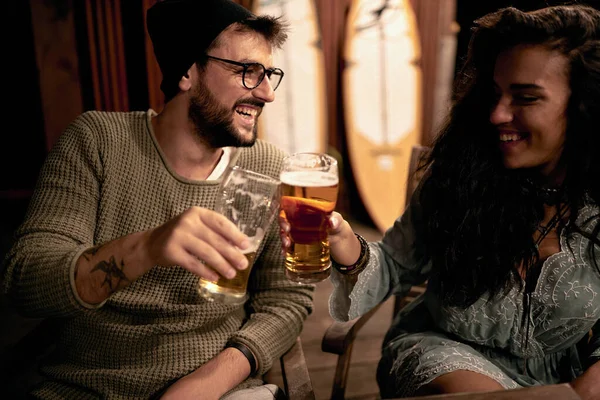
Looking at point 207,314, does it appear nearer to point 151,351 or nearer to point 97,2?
point 151,351

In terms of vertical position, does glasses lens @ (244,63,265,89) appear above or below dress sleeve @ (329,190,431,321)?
above

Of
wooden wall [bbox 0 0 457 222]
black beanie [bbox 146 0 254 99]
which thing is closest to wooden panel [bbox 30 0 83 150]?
wooden wall [bbox 0 0 457 222]

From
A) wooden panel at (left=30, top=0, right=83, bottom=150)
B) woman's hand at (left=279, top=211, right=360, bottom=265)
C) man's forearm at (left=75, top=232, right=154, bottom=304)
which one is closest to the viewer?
man's forearm at (left=75, top=232, right=154, bottom=304)

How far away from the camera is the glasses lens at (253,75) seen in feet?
5.03

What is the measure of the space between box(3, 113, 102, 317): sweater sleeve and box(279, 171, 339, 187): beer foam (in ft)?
1.74

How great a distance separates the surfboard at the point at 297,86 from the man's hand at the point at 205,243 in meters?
3.18

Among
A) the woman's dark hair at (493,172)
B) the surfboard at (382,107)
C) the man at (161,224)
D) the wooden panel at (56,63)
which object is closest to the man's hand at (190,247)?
the man at (161,224)

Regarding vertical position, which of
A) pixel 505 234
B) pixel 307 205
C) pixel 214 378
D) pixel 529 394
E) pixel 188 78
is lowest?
pixel 214 378

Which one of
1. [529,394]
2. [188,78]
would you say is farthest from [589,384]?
[188,78]

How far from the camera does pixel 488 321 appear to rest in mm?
1444

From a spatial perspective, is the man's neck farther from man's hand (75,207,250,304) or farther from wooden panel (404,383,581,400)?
wooden panel (404,383,581,400)

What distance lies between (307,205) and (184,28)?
0.83 meters

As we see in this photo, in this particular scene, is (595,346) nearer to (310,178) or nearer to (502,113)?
(502,113)

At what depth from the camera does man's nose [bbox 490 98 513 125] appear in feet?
4.50
